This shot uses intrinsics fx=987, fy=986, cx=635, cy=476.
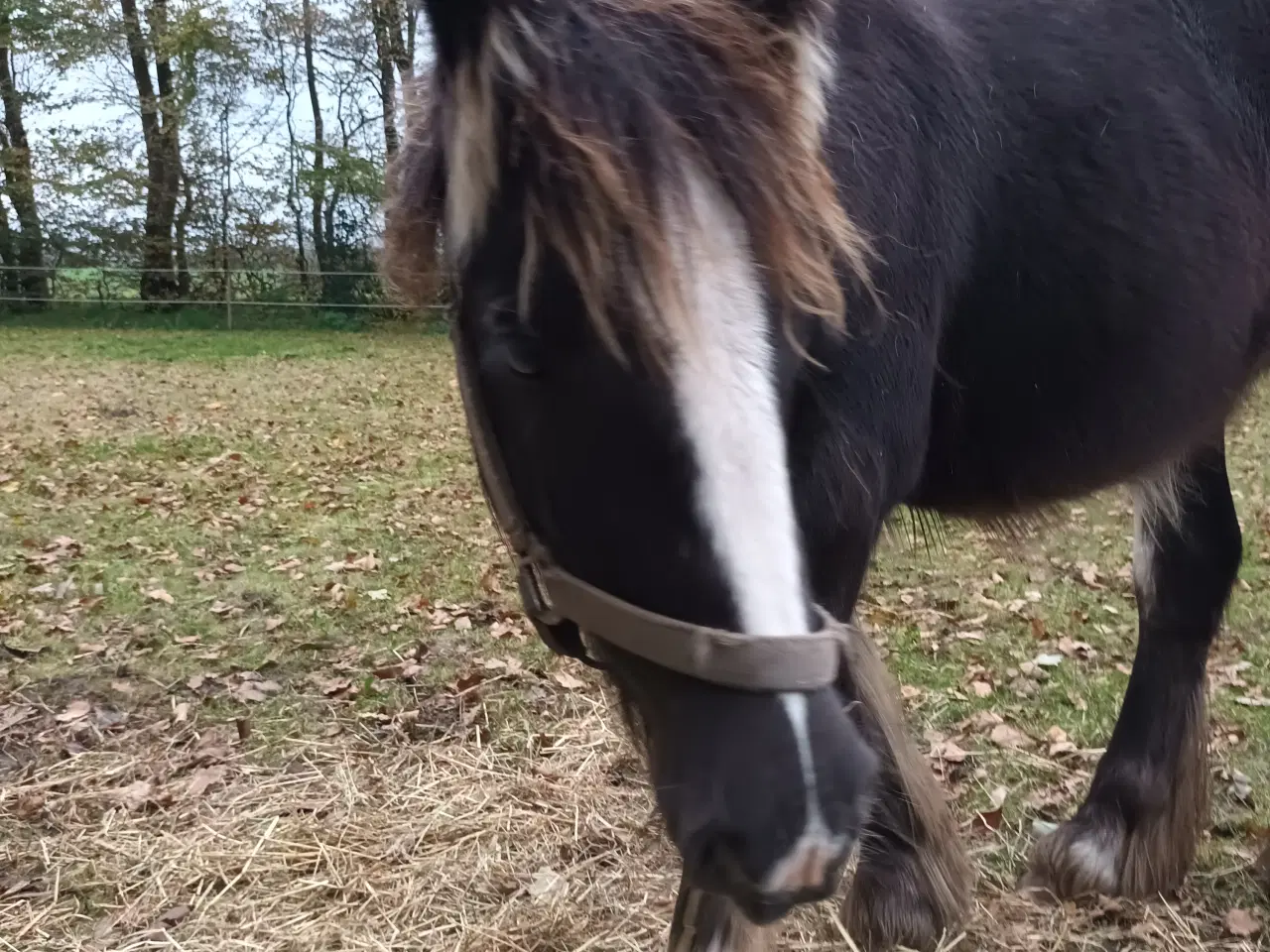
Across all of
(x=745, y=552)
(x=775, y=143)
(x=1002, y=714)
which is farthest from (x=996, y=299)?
(x=1002, y=714)

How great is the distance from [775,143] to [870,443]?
1.30ft

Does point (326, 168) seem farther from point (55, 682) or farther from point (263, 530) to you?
point (55, 682)

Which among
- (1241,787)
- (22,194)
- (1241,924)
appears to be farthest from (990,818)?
(22,194)

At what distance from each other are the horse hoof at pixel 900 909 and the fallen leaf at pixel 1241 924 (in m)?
0.61

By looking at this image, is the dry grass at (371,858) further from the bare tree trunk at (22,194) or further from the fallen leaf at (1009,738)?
the bare tree trunk at (22,194)

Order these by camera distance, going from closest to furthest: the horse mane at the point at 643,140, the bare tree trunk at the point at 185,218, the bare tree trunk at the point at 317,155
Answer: the horse mane at the point at 643,140 < the bare tree trunk at the point at 317,155 < the bare tree trunk at the point at 185,218

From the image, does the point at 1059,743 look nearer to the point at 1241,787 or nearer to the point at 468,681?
the point at 1241,787

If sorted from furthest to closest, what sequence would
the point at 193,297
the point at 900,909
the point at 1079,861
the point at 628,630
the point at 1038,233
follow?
the point at 193,297, the point at 1079,861, the point at 900,909, the point at 1038,233, the point at 628,630

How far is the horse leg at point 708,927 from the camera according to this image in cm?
184

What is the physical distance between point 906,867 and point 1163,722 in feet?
2.56

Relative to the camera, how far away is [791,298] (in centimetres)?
105

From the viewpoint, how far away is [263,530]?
17.3 ft

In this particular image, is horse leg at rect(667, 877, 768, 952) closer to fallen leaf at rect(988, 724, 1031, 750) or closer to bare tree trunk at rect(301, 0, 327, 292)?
fallen leaf at rect(988, 724, 1031, 750)

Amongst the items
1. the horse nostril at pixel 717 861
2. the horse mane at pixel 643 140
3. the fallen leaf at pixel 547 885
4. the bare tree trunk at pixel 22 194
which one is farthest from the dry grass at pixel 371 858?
the bare tree trunk at pixel 22 194
